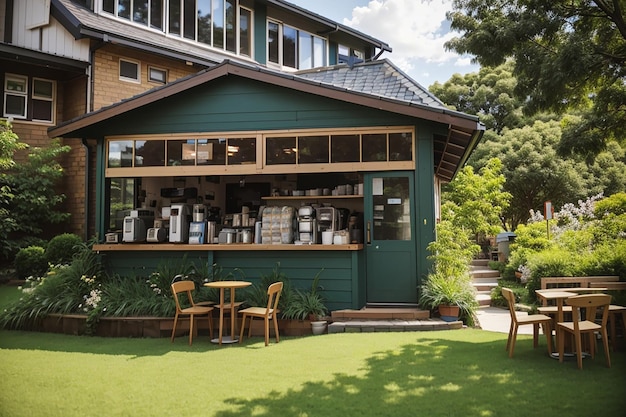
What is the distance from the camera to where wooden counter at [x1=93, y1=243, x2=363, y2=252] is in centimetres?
783

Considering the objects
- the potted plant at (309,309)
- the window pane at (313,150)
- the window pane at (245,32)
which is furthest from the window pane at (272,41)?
the potted plant at (309,309)

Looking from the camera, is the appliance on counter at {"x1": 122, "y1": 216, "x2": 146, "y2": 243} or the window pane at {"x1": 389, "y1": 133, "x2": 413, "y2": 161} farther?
the appliance on counter at {"x1": 122, "y1": 216, "x2": 146, "y2": 243}

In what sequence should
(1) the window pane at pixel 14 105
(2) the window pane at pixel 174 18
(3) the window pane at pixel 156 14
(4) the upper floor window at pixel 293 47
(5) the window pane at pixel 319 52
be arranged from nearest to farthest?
(1) the window pane at pixel 14 105, (3) the window pane at pixel 156 14, (2) the window pane at pixel 174 18, (4) the upper floor window at pixel 293 47, (5) the window pane at pixel 319 52

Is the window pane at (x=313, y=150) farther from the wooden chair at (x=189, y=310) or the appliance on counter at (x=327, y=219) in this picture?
the wooden chair at (x=189, y=310)

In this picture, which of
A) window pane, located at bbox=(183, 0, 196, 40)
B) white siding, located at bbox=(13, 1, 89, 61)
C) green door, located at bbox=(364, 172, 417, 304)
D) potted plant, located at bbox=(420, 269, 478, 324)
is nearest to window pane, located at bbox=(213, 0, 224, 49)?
window pane, located at bbox=(183, 0, 196, 40)

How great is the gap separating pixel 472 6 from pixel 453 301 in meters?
5.78

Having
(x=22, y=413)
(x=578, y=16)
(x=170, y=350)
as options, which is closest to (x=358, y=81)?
(x=578, y=16)

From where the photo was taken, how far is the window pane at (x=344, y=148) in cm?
818

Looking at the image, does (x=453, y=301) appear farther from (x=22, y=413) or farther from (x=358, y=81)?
(x=22, y=413)

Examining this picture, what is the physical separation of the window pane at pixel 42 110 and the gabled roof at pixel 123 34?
6.58ft

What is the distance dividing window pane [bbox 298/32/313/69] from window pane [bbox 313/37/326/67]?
207 millimetres

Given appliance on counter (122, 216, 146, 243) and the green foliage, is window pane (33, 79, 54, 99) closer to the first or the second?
the green foliage

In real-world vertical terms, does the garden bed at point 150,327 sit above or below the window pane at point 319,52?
below

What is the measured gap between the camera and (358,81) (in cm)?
934
